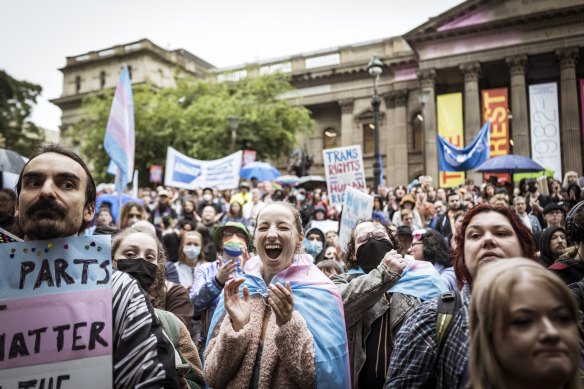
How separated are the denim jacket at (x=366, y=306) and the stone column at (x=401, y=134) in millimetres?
31748

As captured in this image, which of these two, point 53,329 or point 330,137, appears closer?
point 53,329

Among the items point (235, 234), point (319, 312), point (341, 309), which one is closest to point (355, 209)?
point (235, 234)

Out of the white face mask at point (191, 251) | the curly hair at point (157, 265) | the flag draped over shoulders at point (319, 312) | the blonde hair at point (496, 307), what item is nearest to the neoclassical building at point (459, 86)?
the white face mask at point (191, 251)

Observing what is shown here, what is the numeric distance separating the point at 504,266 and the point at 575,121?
29.5 m

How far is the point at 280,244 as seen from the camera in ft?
10.1

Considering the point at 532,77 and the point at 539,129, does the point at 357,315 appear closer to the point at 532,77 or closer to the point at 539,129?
the point at 539,129

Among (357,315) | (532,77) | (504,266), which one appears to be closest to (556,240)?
(357,315)

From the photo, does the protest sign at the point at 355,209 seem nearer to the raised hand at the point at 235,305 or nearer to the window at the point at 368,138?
the raised hand at the point at 235,305

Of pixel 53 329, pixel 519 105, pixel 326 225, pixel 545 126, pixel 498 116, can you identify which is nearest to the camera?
pixel 53 329

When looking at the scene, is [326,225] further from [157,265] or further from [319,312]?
[319,312]

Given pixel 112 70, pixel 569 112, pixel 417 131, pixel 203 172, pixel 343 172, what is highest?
pixel 112 70

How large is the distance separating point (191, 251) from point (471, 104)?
26.4 metres

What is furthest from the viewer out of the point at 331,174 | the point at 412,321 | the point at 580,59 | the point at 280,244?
the point at 580,59

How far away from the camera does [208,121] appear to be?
29.1m
